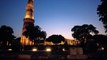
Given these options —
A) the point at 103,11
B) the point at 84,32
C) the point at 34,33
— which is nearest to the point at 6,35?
the point at 34,33

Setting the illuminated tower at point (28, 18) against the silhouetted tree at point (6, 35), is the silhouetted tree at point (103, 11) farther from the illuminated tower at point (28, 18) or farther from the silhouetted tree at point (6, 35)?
the illuminated tower at point (28, 18)

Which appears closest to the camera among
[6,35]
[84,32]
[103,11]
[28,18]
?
[103,11]

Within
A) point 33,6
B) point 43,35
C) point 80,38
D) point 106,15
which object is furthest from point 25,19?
point 106,15

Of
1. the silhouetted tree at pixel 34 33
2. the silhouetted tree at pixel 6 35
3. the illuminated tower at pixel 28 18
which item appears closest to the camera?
the silhouetted tree at pixel 6 35

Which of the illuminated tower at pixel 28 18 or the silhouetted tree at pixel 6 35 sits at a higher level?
the illuminated tower at pixel 28 18

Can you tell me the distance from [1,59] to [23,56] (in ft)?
8.89

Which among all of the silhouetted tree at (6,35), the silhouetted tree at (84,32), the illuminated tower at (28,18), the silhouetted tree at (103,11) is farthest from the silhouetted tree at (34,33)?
the silhouetted tree at (103,11)

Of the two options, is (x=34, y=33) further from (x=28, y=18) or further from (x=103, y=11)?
(x=103, y=11)

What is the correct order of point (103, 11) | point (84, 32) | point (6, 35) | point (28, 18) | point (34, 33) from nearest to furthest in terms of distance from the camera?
point (103, 11)
point (6, 35)
point (34, 33)
point (84, 32)
point (28, 18)

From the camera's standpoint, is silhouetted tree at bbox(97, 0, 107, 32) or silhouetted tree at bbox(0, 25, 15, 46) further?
silhouetted tree at bbox(0, 25, 15, 46)

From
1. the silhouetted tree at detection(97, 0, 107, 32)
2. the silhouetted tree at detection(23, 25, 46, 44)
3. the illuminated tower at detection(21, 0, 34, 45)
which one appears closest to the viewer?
the silhouetted tree at detection(97, 0, 107, 32)

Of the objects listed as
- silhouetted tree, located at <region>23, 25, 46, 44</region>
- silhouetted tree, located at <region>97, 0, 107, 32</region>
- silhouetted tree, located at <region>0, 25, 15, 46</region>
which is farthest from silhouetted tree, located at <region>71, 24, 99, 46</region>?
silhouetted tree, located at <region>97, 0, 107, 32</region>

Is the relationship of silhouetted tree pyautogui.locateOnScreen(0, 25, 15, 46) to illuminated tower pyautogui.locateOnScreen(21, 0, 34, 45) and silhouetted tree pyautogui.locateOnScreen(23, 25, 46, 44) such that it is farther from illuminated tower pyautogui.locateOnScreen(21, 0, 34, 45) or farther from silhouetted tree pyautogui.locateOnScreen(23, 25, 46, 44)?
illuminated tower pyautogui.locateOnScreen(21, 0, 34, 45)

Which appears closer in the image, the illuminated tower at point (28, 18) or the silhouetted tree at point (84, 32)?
the silhouetted tree at point (84, 32)
